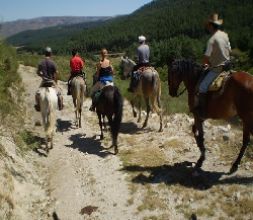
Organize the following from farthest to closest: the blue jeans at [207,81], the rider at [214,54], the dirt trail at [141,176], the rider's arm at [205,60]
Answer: the blue jeans at [207,81], the rider's arm at [205,60], the rider at [214,54], the dirt trail at [141,176]

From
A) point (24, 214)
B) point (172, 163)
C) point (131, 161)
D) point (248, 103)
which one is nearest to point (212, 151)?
point (172, 163)

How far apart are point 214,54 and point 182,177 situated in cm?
295

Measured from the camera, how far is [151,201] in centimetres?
862

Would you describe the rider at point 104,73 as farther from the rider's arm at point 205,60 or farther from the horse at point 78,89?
the rider's arm at point 205,60

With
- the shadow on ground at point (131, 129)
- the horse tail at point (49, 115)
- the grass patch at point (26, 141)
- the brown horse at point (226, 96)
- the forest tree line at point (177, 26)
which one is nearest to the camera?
the brown horse at point (226, 96)

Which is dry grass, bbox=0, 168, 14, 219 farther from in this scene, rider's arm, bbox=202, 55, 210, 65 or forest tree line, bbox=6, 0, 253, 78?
forest tree line, bbox=6, 0, 253, 78

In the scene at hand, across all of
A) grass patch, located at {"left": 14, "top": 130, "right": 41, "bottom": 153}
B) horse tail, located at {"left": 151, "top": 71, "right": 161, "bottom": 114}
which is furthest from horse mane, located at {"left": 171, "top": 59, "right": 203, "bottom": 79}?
grass patch, located at {"left": 14, "top": 130, "right": 41, "bottom": 153}

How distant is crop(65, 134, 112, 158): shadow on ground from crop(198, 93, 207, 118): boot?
3.47 meters

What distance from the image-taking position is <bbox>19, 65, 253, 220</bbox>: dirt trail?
332 inches

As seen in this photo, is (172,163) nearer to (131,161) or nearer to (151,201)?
(131,161)

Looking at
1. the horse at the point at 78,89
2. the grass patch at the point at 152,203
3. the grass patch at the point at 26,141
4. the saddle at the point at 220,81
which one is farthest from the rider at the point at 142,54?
the grass patch at the point at 152,203

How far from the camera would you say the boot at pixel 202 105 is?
371 inches

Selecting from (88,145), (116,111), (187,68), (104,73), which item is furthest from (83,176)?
(187,68)

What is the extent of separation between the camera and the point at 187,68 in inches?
385
